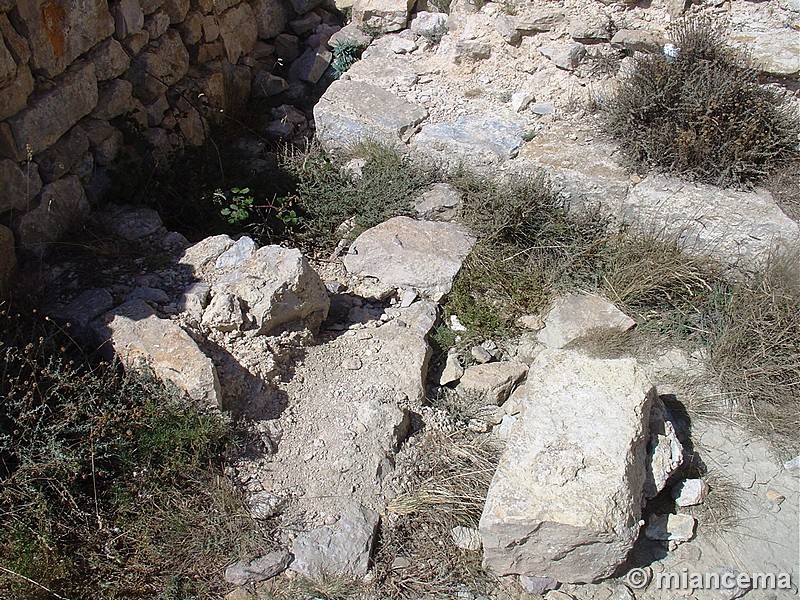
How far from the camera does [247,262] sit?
4.08m

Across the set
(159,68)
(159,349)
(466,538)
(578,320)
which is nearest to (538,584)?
(466,538)

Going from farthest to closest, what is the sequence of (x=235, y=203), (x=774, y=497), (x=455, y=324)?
(x=235, y=203)
(x=455, y=324)
(x=774, y=497)

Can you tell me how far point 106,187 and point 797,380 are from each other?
426 cm

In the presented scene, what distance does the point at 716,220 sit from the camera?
4.73 m

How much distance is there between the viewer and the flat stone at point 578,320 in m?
4.31

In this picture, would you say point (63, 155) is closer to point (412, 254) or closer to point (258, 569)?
point (412, 254)

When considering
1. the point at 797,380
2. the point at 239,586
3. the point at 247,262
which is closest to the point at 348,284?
the point at 247,262

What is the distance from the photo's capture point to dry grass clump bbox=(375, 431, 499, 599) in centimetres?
327

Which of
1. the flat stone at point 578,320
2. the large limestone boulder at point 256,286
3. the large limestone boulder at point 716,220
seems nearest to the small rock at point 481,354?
the flat stone at point 578,320

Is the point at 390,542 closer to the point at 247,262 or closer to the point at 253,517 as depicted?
the point at 253,517

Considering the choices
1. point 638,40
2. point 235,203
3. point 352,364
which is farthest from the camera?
point 638,40

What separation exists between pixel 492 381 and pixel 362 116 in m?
2.60

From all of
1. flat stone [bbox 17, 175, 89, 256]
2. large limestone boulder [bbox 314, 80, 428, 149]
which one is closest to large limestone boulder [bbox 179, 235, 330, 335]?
flat stone [bbox 17, 175, 89, 256]

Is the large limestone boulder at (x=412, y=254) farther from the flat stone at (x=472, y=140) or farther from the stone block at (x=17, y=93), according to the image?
the stone block at (x=17, y=93)
